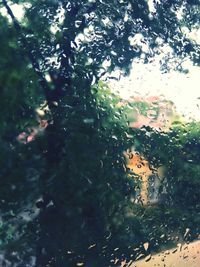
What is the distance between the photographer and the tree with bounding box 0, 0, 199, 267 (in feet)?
4.22

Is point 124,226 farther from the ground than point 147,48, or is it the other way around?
point 147,48

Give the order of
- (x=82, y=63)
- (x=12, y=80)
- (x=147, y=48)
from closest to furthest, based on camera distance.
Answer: (x=12, y=80) → (x=82, y=63) → (x=147, y=48)

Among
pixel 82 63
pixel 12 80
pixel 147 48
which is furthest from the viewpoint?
pixel 147 48

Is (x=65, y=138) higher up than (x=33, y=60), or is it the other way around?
(x=33, y=60)

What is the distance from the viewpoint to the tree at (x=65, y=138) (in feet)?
4.22

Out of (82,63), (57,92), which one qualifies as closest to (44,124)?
(57,92)

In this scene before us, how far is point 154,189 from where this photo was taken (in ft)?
4.86

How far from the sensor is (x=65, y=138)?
1343 mm

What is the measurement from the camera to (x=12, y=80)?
1245 millimetres

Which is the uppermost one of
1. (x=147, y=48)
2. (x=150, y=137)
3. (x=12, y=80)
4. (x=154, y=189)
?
(x=147, y=48)

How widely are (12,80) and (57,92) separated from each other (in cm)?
18

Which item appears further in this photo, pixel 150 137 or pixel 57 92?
pixel 150 137

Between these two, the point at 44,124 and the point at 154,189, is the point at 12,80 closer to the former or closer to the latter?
the point at 44,124

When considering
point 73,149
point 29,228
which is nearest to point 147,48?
point 73,149
